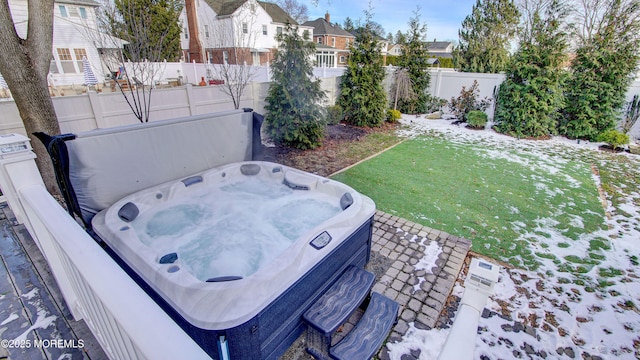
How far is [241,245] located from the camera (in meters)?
3.22

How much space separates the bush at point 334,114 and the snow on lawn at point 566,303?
5.65 meters

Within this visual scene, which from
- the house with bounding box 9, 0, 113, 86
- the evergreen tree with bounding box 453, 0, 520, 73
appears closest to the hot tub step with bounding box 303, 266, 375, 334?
the evergreen tree with bounding box 453, 0, 520, 73

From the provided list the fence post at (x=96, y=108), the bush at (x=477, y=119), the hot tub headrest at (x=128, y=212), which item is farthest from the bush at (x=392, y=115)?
the hot tub headrest at (x=128, y=212)

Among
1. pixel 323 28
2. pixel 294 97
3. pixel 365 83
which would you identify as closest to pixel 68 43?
pixel 294 97

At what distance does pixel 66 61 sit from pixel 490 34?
57.5 ft

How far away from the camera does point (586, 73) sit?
7.58 m

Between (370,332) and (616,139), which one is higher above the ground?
(616,139)

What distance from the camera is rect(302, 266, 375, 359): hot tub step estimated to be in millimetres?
2090

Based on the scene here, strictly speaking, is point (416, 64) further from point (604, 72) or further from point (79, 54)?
point (79, 54)

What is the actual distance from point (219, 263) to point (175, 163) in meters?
1.52

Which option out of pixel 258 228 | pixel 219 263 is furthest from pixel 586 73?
pixel 219 263

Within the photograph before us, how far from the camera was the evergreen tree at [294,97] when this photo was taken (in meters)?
Result: 6.31

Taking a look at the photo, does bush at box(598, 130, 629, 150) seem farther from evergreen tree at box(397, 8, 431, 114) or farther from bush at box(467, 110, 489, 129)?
evergreen tree at box(397, 8, 431, 114)

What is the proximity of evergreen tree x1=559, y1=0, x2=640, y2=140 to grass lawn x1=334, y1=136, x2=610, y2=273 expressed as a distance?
2135mm
